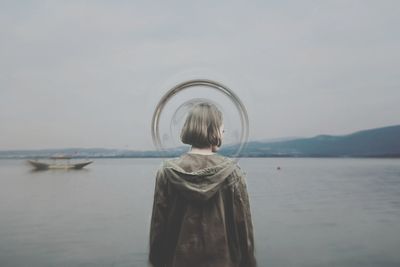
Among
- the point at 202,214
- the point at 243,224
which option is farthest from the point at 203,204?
the point at 243,224

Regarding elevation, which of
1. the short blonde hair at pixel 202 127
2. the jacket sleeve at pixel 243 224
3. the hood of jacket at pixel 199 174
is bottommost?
the jacket sleeve at pixel 243 224

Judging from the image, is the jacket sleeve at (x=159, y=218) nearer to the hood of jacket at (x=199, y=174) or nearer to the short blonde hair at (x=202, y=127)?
the hood of jacket at (x=199, y=174)

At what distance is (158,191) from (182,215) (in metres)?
0.11

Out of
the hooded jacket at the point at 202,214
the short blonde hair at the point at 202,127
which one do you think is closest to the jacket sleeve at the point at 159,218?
the hooded jacket at the point at 202,214

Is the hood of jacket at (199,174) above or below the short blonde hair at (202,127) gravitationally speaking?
below

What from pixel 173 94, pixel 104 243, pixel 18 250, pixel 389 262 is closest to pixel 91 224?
pixel 104 243

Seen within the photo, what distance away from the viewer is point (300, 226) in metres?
10.5

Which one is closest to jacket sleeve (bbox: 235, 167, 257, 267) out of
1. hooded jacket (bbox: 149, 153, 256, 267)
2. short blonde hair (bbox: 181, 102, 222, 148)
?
hooded jacket (bbox: 149, 153, 256, 267)

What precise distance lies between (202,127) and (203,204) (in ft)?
0.81

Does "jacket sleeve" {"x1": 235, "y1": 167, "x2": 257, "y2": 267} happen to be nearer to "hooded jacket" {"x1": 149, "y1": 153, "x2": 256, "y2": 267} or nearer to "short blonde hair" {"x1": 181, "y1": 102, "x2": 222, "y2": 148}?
"hooded jacket" {"x1": 149, "y1": 153, "x2": 256, "y2": 267}

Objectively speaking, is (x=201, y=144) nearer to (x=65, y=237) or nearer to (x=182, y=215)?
(x=182, y=215)

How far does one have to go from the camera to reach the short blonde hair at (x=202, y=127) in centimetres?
129

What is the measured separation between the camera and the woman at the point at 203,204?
127 cm

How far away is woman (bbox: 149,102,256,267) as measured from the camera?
1.27 meters
